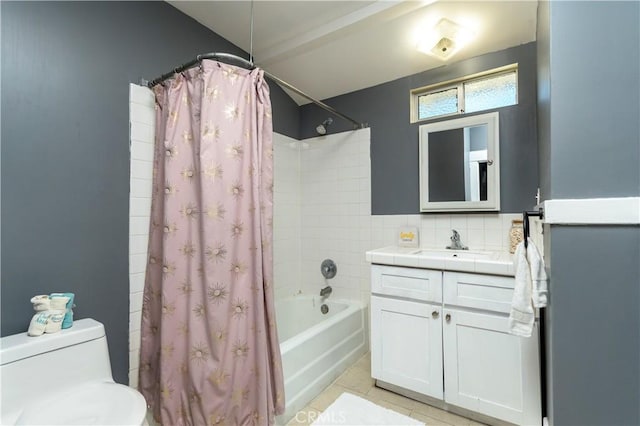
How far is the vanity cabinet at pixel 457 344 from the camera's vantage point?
59.4 inches

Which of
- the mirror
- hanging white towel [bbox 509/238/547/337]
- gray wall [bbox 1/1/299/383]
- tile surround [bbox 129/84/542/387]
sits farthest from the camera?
tile surround [bbox 129/84/542/387]

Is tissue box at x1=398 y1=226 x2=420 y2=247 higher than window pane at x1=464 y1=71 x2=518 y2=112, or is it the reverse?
window pane at x1=464 y1=71 x2=518 y2=112

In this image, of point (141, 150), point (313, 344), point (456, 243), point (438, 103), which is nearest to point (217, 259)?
point (141, 150)

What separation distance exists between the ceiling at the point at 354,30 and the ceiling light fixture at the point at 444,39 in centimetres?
4

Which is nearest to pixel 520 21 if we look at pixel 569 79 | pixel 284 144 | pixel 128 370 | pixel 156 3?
pixel 569 79

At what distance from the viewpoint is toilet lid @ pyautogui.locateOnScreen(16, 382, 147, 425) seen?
1027mm

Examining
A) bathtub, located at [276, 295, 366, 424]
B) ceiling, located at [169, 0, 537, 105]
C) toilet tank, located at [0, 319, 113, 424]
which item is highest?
ceiling, located at [169, 0, 537, 105]

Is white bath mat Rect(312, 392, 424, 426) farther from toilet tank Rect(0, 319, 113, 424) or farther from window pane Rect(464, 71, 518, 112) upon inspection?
window pane Rect(464, 71, 518, 112)

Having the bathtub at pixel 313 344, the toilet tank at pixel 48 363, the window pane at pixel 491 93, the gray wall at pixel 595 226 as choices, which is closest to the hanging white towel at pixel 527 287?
the gray wall at pixel 595 226

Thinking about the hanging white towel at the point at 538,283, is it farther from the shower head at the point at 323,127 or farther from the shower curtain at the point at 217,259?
the shower head at the point at 323,127

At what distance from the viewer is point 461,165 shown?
2166mm

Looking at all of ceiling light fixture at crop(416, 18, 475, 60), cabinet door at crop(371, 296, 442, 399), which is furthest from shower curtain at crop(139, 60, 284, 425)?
ceiling light fixture at crop(416, 18, 475, 60)

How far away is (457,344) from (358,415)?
724mm

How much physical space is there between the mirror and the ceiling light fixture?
0.50 meters
